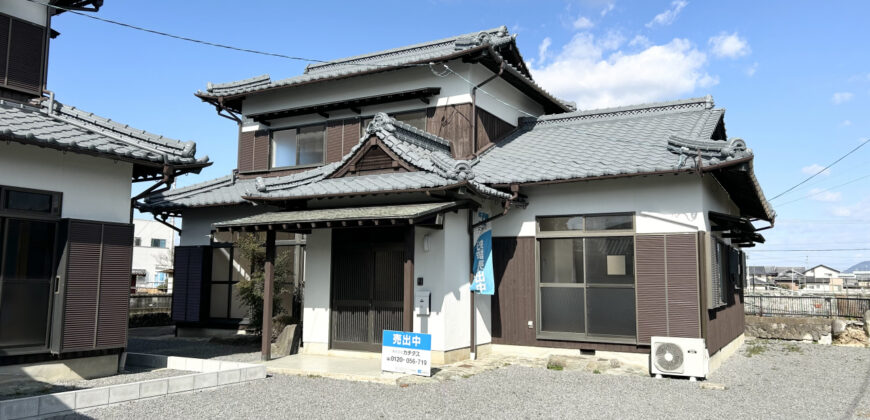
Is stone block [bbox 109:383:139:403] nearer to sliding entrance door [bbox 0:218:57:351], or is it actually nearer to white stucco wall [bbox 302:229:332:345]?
sliding entrance door [bbox 0:218:57:351]

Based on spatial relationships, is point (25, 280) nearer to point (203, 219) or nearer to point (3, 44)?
point (3, 44)

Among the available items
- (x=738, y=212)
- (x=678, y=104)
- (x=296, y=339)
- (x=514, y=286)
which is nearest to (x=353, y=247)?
(x=296, y=339)

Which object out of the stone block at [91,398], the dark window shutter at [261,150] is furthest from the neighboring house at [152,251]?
the stone block at [91,398]

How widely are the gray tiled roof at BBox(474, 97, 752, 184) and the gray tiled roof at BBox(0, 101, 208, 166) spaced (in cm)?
553

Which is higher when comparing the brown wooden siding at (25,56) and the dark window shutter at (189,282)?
the brown wooden siding at (25,56)

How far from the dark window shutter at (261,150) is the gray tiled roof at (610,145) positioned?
6.10 metres

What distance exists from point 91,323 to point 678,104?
482 inches

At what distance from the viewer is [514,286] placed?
11.3 meters

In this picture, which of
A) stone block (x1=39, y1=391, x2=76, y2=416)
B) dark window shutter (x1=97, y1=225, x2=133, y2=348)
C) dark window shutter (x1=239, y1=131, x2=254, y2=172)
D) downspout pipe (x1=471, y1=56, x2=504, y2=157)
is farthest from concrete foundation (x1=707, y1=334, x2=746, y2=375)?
dark window shutter (x1=239, y1=131, x2=254, y2=172)

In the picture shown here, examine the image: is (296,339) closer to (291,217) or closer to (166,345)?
(291,217)

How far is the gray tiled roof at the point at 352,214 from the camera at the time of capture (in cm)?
938

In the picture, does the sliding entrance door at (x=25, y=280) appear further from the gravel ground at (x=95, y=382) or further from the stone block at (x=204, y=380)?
the stone block at (x=204, y=380)

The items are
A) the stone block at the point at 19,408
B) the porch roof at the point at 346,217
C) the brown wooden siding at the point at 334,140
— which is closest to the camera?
the stone block at the point at 19,408

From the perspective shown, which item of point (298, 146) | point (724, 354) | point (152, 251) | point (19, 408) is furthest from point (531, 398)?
point (152, 251)
